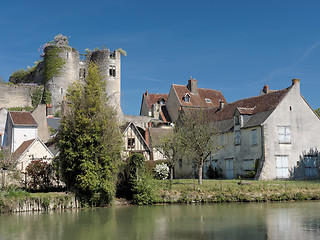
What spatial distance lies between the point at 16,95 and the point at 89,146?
40003mm

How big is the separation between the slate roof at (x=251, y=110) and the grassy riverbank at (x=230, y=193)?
7.34 m

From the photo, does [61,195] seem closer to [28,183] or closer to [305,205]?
[28,183]

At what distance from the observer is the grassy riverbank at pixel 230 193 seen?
64.8 ft

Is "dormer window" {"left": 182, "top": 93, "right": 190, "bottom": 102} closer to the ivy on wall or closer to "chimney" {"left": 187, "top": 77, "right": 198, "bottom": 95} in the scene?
"chimney" {"left": 187, "top": 77, "right": 198, "bottom": 95}

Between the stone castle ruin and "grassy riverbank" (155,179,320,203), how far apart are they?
117 ft

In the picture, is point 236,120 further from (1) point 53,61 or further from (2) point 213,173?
(1) point 53,61

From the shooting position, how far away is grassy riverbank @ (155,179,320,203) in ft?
64.8

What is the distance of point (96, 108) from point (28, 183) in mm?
5126

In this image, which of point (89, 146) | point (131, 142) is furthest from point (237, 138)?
point (89, 146)

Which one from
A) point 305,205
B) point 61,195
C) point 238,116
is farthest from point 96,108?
point 238,116

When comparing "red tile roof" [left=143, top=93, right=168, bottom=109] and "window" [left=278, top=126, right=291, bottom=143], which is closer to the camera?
"window" [left=278, top=126, right=291, bottom=143]

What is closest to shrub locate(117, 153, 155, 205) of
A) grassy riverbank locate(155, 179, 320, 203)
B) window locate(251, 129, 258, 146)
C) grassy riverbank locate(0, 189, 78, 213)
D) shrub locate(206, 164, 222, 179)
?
grassy riverbank locate(155, 179, 320, 203)

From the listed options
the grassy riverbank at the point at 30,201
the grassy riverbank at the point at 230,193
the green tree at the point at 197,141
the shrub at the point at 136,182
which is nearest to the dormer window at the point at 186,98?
the green tree at the point at 197,141

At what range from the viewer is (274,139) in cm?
2720
